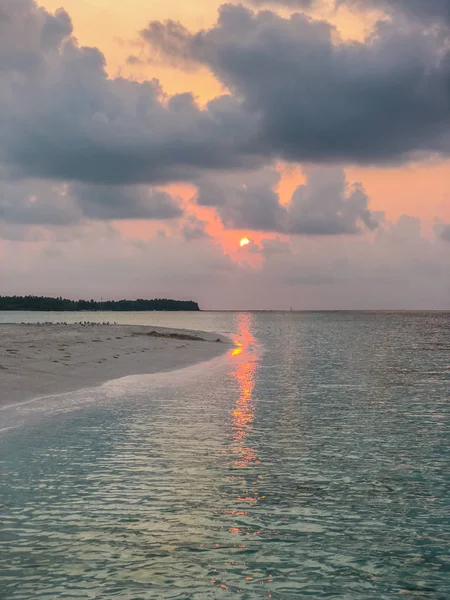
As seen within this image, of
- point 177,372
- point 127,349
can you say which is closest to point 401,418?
point 177,372

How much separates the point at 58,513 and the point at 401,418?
14.5 meters

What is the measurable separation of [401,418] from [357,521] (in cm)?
1210

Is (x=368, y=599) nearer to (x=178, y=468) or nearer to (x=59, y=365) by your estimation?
(x=178, y=468)

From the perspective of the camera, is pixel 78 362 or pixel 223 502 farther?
pixel 78 362

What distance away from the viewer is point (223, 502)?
11.4 meters

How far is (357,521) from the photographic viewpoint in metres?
10.4

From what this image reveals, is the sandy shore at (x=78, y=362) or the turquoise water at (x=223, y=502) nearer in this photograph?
the turquoise water at (x=223, y=502)

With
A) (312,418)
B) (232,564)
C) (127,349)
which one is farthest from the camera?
(127,349)

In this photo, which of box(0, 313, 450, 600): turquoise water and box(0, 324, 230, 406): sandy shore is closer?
box(0, 313, 450, 600): turquoise water

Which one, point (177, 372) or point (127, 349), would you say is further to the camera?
point (127, 349)

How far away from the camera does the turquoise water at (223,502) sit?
8.08 meters

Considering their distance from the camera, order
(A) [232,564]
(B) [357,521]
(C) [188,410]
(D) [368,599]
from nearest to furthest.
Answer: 1. (D) [368,599]
2. (A) [232,564]
3. (B) [357,521]
4. (C) [188,410]

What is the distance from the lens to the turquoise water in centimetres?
808

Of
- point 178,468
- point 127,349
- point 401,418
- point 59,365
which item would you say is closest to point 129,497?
point 178,468
